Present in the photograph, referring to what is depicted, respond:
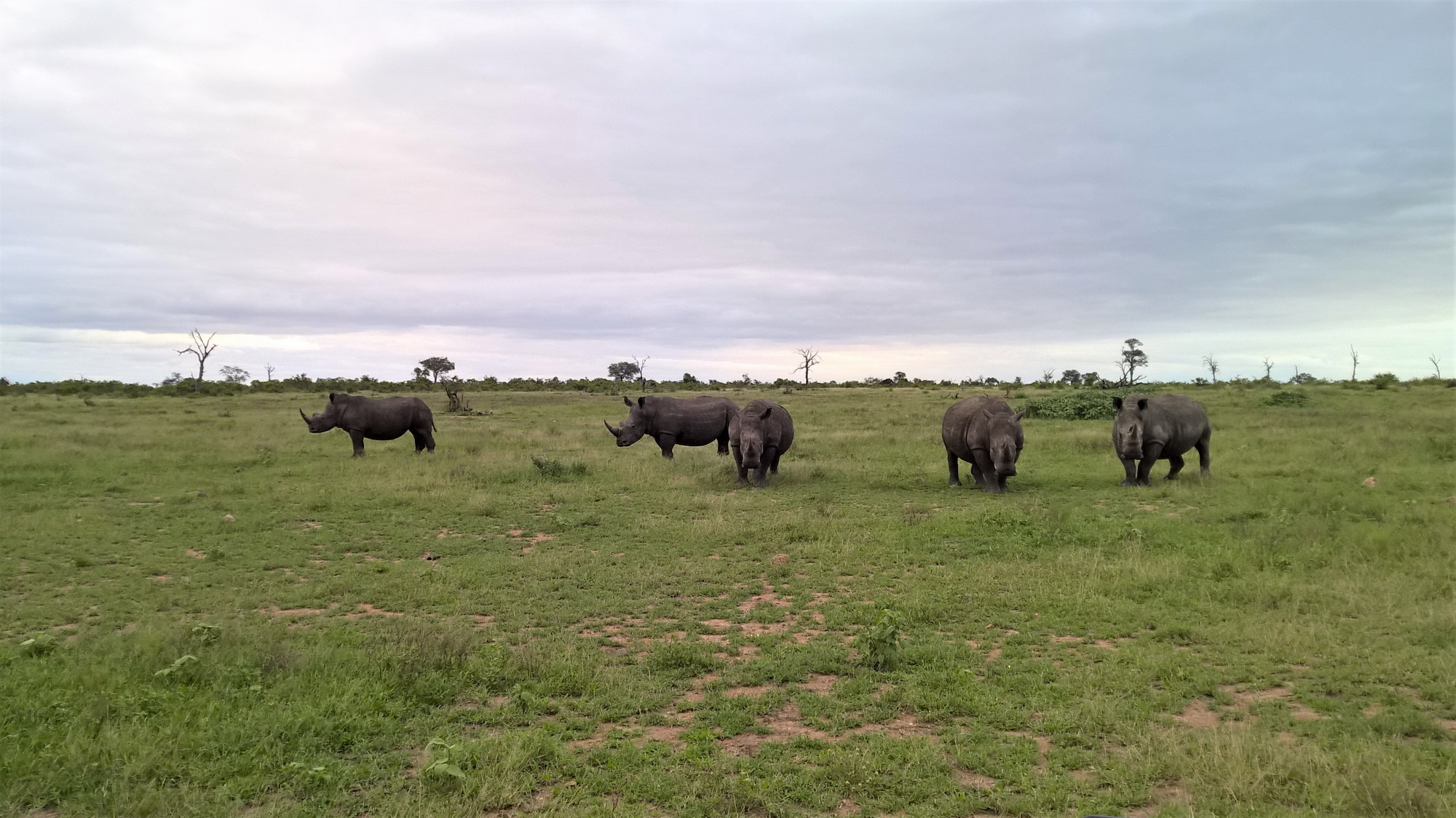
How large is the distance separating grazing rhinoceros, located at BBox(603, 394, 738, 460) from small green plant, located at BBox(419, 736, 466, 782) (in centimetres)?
1651

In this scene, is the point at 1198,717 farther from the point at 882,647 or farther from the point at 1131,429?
the point at 1131,429

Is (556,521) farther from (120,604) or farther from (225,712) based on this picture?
(225,712)

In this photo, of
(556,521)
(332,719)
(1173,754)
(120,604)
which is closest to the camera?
(1173,754)

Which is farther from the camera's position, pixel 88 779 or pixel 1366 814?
pixel 88 779

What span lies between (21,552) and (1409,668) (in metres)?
15.4

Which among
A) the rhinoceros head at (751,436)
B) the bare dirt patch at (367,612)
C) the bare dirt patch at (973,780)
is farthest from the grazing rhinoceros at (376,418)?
the bare dirt patch at (973,780)

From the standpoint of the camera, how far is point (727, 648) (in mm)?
7191

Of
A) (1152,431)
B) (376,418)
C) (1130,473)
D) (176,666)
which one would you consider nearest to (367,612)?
(176,666)

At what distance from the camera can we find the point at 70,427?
26.5 meters

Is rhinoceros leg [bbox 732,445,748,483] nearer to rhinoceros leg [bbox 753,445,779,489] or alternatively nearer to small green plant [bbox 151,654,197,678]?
rhinoceros leg [bbox 753,445,779,489]

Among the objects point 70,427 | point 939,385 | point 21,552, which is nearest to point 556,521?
point 21,552

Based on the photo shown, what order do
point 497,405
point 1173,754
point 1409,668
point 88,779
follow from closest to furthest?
point 88,779 < point 1173,754 < point 1409,668 < point 497,405

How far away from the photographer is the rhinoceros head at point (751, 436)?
53.2ft

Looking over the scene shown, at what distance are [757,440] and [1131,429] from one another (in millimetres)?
7395
